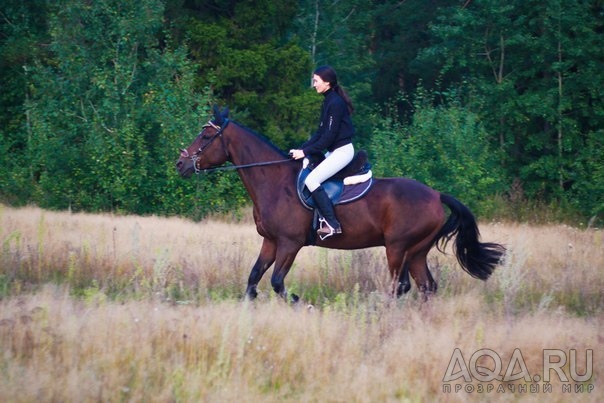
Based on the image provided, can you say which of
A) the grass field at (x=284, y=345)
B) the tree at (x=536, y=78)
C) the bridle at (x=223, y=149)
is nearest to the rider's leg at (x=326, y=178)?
the bridle at (x=223, y=149)

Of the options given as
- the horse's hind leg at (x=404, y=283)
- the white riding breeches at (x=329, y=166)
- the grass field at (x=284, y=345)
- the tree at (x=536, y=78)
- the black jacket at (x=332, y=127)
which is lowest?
the grass field at (x=284, y=345)

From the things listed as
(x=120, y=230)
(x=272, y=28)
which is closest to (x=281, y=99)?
(x=272, y=28)

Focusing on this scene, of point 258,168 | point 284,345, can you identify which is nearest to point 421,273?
point 258,168

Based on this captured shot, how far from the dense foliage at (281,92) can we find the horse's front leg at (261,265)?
11.0 meters

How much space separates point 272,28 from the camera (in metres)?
30.2

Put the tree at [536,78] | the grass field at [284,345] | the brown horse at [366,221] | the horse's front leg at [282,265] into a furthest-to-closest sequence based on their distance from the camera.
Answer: the tree at [536,78]
the brown horse at [366,221]
the horse's front leg at [282,265]
the grass field at [284,345]

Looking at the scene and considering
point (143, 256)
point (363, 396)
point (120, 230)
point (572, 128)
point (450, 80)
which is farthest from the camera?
point (450, 80)

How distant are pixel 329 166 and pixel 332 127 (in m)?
0.48

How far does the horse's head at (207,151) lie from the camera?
33.4 ft

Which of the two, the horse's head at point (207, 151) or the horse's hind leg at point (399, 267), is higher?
the horse's head at point (207, 151)

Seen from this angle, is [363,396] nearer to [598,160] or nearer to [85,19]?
[85,19]

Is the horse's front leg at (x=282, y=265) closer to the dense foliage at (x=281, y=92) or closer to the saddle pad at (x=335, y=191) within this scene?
the saddle pad at (x=335, y=191)

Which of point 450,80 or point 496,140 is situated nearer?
point 496,140

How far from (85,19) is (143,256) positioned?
12070mm
